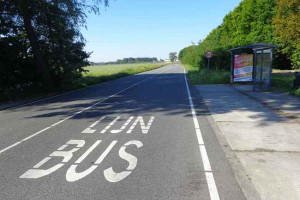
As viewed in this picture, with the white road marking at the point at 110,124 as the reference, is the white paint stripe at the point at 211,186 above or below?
above

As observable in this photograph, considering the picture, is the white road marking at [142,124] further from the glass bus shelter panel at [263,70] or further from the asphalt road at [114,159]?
the glass bus shelter panel at [263,70]

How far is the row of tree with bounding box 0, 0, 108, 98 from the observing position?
16.5m

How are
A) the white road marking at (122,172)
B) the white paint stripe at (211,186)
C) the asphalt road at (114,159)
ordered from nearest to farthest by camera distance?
the white paint stripe at (211,186) → the asphalt road at (114,159) → the white road marking at (122,172)

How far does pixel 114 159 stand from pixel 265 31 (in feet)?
136

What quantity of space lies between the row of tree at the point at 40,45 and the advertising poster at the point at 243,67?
413 inches

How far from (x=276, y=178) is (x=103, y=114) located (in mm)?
6961

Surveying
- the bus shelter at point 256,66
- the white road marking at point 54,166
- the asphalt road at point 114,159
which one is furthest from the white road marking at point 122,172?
the bus shelter at point 256,66

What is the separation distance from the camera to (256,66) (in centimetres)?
1705

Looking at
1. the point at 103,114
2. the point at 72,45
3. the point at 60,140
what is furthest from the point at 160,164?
the point at 72,45

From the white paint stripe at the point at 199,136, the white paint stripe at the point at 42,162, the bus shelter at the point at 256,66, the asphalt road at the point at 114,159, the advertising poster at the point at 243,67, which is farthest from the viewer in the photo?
the advertising poster at the point at 243,67

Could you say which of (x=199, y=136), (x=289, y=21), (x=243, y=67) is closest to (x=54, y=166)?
(x=199, y=136)

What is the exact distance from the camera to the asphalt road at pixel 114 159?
4.07m

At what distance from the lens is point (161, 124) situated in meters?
8.36

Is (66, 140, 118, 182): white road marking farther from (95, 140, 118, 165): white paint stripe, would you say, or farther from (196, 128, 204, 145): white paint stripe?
(196, 128, 204, 145): white paint stripe
